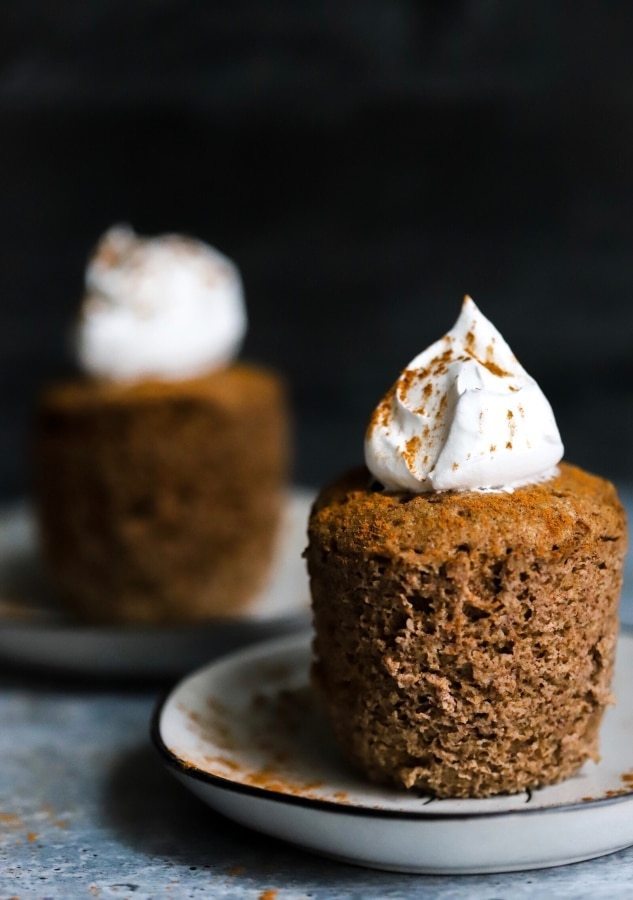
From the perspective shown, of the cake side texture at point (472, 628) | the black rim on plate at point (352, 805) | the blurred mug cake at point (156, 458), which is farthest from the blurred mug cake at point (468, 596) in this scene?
the blurred mug cake at point (156, 458)

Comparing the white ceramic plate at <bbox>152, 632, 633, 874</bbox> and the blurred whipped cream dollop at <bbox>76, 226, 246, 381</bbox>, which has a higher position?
the blurred whipped cream dollop at <bbox>76, 226, 246, 381</bbox>

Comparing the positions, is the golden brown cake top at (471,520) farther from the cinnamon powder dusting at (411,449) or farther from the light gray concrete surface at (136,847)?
the light gray concrete surface at (136,847)

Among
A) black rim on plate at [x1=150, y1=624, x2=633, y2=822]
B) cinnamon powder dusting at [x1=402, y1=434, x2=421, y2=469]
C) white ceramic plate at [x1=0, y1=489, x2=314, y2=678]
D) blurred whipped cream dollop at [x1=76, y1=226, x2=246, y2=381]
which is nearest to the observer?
black rim on plate at [x1=150, y1=624, x2=633, y2=822]

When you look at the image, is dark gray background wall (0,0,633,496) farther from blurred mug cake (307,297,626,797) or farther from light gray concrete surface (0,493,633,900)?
blurred mug cake (307,297,626,797)

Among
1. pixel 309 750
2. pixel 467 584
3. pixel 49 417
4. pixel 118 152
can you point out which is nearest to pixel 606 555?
pixel 467 584

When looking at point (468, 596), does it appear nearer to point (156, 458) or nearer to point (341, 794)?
point (341, 794)

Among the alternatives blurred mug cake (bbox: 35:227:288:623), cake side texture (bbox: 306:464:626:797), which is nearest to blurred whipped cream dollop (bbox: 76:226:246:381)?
blurred mug cake (bbox: 35:227:288:623)

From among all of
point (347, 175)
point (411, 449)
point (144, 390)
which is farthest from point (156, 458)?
point (347, 175)
